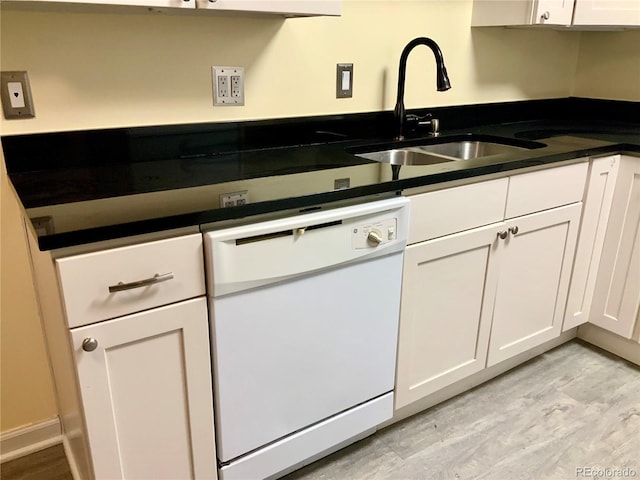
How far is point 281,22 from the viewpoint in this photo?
1.76 meters

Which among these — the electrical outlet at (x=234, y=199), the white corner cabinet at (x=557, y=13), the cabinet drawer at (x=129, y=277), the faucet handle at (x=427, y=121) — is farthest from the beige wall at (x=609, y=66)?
the cabinet drawer at (x=129, y=277)

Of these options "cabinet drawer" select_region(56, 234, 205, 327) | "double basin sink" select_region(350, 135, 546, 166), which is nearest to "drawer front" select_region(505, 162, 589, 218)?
"double basin sink" select_region(350, 135, 546, 166)

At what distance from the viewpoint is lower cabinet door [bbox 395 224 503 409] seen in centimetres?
167

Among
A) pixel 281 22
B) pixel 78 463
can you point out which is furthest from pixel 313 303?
pixel 281 22

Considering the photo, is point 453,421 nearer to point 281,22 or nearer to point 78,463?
point 78,463

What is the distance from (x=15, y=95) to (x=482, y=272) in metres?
1.49

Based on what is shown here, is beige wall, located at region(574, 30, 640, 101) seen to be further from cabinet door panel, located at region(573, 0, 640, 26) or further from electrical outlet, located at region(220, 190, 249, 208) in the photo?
electrical outlet, located at region(220, 190, 249, 208)

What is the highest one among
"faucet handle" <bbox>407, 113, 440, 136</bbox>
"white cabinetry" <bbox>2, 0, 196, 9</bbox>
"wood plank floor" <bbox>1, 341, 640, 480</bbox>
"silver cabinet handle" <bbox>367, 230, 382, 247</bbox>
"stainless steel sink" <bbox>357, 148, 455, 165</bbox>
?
"white cabinetry" <bbox>2, 0, 196, 9</bbox>

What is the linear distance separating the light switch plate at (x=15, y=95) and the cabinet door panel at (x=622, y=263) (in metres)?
2.06

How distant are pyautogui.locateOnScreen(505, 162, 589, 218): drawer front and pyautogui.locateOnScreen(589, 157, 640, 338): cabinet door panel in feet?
0.68

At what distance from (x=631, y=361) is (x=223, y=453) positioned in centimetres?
182

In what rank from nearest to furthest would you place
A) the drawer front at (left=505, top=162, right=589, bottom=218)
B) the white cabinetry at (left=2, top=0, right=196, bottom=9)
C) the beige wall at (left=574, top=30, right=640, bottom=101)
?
the white cabinetry at (left=2, top=0, right=196, bottom=9) → the drawer front at (left=505, top=162, right=589, bottom=218) → the beige wall at (left=574, top=30, right=640, bottom=101)

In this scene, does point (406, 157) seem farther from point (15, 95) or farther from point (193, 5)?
point (15, 95)

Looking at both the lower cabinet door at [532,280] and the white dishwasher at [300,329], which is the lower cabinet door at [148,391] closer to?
the white dishwasher at [300,329]
